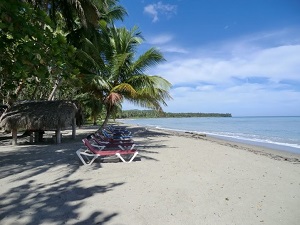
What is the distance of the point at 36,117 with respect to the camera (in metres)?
10.4

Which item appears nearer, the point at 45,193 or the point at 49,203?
the point at 49,203

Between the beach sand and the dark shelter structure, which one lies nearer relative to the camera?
the beach sand

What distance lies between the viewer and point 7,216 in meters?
3.48

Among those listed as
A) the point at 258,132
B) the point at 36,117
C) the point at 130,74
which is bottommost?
the point at 258,132

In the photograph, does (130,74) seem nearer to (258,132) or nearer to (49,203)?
(49,203)

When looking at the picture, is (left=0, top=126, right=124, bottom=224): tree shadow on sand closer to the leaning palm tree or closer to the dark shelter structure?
the dark shelter structure

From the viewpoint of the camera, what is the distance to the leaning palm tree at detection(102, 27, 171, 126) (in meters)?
13.3

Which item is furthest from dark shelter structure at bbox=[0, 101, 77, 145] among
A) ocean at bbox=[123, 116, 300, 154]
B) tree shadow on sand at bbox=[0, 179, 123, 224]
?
ocean at bbox=[123, 116, 300, 154]

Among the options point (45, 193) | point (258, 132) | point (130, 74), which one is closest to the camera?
point (45, 193)

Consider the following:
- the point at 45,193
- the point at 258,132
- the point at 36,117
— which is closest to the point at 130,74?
the point at 36,117

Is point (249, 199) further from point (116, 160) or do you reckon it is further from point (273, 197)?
point (116, 160)

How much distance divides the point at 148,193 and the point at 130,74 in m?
10.4

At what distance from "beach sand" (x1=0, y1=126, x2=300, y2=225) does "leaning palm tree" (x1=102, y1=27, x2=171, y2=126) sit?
22.8ft

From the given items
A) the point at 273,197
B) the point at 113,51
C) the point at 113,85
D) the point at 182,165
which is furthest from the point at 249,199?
the point at 113,51
